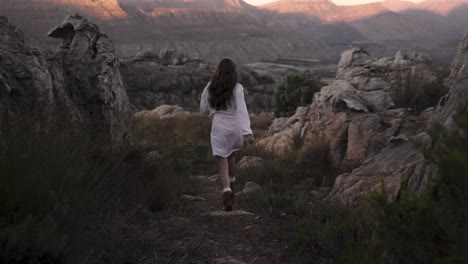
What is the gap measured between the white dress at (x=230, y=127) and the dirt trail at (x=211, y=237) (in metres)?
0.81

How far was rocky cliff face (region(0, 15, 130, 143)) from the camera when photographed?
20.6 feet

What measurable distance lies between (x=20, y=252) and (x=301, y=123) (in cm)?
979

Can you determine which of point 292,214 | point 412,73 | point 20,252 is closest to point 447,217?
point 20,252

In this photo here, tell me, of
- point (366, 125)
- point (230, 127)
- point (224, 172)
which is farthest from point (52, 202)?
point (366, 125)

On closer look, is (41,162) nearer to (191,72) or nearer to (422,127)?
(422,127)

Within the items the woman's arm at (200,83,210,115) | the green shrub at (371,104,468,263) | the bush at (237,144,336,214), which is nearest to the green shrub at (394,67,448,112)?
the bush at (237,144,336,214)

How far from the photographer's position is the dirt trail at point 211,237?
4.85 m

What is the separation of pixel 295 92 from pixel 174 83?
19.5 meters

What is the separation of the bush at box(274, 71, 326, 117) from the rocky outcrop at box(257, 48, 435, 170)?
156 inches

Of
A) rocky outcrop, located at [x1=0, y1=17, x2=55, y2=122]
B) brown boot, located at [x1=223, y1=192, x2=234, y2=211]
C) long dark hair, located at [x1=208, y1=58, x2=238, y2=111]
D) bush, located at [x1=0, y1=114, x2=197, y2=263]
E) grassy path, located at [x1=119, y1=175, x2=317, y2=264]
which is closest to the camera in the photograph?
bush, located at [x1=0, y1=114, x2=197, y2=263]

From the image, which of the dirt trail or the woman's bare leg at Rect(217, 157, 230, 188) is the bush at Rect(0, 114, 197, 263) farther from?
the woman's bare leg at Rect(217, 157, 230, 188)

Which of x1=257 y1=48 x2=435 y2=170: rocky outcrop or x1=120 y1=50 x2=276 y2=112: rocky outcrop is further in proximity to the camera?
x1=120 y1=50 x2=276 y2=112: rocky outcrop

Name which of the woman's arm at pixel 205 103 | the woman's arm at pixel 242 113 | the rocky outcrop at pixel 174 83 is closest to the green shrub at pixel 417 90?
the woman's arm at pixel 242 113

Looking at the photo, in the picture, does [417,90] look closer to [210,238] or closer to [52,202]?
[210,238]
